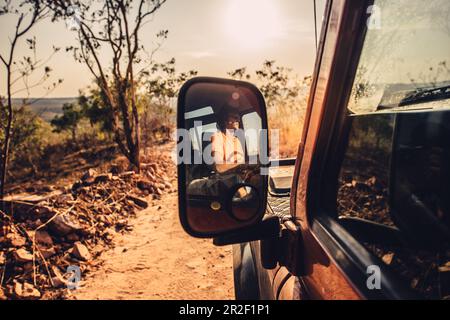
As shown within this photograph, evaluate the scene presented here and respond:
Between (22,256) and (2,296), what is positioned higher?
(22,256)

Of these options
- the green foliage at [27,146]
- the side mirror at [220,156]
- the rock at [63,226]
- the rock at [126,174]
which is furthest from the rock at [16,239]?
the green foliage at [27,146]

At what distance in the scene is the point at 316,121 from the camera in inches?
34.7

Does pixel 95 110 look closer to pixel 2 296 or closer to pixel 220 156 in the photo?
pixel 2 296

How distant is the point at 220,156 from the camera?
122 centimetres

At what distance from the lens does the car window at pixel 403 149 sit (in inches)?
27.7

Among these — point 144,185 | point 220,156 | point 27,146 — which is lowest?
point 144,185

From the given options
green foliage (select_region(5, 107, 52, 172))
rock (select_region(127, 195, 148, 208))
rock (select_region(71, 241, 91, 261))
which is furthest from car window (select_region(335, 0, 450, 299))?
green foliage (select_region(5, 107, 52, 172))

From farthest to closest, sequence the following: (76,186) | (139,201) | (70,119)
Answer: (70,119) → (139,201) → (76,186)

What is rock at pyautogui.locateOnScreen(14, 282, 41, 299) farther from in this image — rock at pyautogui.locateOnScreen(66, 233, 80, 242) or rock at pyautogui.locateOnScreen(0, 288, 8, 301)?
rock at pyautogui.locateOnScreen(66, 233, 80, 242)

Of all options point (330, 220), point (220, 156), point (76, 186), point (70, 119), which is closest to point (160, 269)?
point (76, 186)

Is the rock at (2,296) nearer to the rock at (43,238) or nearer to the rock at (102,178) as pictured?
the rock at (43,238)

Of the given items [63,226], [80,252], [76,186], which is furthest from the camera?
[76,186]

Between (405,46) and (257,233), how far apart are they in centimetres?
71

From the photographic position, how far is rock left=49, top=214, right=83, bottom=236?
4.28 metres
